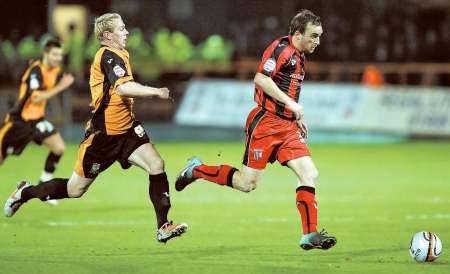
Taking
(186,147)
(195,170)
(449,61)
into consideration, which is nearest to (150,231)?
(195,170)

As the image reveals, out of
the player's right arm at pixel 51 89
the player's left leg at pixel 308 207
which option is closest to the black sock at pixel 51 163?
the player's right arm at pixel 51 89

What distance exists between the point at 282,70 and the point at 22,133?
515cm

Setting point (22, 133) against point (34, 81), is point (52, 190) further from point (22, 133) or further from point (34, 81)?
point (22, 133)

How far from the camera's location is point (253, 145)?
9273 millimetres

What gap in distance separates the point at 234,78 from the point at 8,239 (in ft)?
60.0

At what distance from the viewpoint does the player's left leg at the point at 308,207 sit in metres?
8.59

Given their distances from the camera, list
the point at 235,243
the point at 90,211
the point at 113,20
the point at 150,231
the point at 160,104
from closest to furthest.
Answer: the point at 113,20 → the point at 235,243 → the point at 150,231 → the point at 90,211 → the point at 160,104

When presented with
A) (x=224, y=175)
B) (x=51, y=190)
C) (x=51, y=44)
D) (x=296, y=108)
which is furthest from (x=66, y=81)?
(x=296, y=108)

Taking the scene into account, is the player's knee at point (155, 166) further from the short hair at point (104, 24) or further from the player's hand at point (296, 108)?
the player's hand at point (296, 108)

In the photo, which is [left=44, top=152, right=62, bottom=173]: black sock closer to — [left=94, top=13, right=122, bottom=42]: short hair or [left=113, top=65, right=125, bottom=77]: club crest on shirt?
[left=94, top=13, right=122, bottom=42]: short hair

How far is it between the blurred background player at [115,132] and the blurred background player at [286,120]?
2.59ft

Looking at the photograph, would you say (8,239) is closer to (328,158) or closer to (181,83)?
(328,158)

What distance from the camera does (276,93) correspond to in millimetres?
8766

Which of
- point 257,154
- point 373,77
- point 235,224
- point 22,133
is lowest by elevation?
point 373,77
